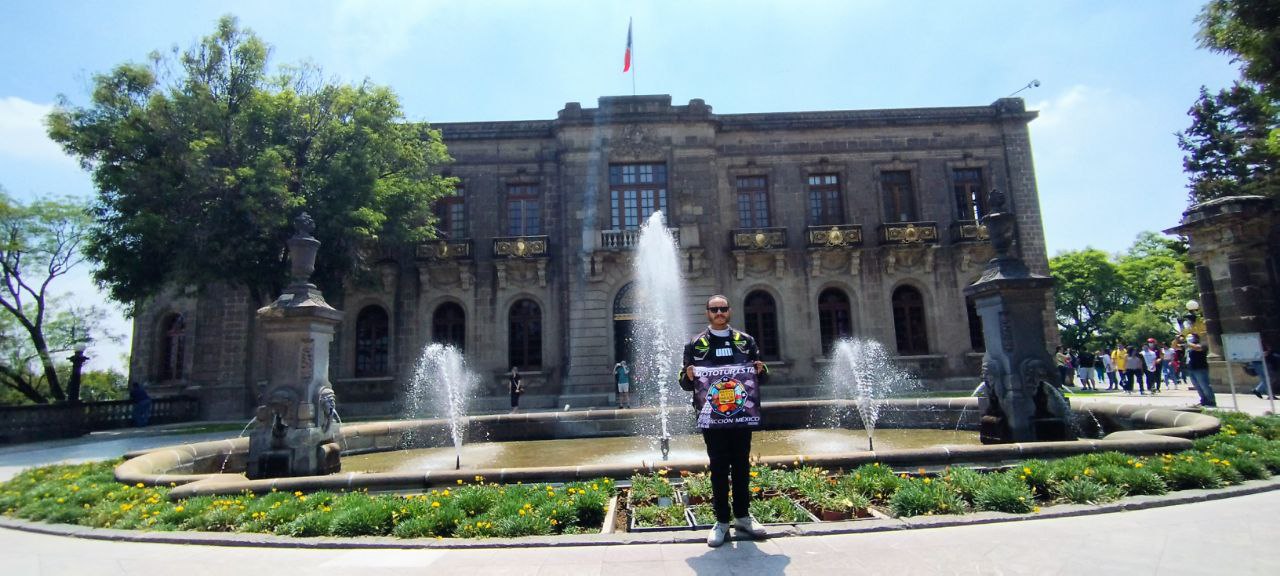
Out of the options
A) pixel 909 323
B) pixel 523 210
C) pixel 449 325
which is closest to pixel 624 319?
pixel 523 210

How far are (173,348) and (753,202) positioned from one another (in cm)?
2553

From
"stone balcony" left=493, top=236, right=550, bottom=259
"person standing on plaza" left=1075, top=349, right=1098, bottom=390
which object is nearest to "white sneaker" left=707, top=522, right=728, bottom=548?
"stone balcony" left=493, top=236, right=550, bottom=259

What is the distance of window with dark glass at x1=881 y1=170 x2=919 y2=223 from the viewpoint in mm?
→ 26594

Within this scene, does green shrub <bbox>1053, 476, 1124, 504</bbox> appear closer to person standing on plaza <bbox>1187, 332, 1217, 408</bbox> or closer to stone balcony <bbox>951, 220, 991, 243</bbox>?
person standing on plaza <bbox>1187, 332, 1217, 408</bbox>

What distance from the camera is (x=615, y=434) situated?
13.3 metres

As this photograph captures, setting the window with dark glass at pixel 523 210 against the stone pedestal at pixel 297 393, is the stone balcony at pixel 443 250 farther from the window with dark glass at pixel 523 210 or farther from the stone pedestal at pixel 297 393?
the stone pedestal at pixel 297 393

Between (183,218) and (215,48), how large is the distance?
18.3 feet

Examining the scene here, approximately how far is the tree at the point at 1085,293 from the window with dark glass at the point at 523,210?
1877 inches

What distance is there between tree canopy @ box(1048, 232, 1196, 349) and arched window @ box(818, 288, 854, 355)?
36899 mm

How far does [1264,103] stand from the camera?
15578 millimetres

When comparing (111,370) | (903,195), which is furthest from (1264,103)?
(111,370)

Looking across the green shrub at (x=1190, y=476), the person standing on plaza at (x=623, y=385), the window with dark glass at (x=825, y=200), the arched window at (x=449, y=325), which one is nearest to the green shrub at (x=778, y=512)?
the green shrub at (x=1190, y=476)

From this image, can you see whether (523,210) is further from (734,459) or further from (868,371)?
(734,459)

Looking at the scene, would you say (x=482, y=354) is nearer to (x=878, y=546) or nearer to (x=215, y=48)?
(x=215, y=48)
